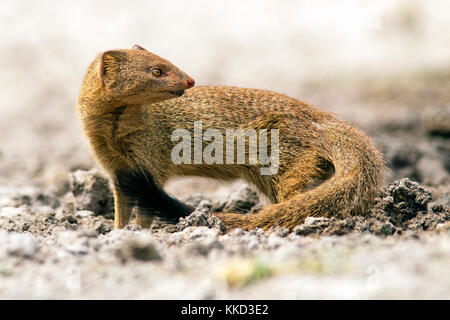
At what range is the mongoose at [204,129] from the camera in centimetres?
373

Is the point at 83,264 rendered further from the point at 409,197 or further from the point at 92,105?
the point at 409,197

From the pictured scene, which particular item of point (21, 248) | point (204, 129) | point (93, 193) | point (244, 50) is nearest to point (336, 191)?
point (204, 129)

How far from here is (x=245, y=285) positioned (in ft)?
7.86

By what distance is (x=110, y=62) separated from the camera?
3.95 meters

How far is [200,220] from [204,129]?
1.03 m

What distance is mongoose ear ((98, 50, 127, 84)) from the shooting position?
3.94 meters

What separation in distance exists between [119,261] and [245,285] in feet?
2.20

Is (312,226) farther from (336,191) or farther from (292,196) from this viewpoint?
(292,196)

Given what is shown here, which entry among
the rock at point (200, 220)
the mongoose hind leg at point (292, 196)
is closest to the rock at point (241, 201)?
the mongoose hind leg at point (292, 196)

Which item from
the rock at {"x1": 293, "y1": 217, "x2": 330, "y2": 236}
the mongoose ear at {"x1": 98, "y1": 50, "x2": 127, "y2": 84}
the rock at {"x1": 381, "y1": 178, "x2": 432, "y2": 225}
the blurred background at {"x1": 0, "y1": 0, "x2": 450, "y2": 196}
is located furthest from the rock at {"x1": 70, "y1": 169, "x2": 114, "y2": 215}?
the blurred background at {"x1": 0, "y1": 0, "x2": 450, "y2": 196}

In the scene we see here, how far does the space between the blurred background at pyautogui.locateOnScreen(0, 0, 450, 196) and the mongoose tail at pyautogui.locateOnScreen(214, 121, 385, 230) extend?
13.8ft

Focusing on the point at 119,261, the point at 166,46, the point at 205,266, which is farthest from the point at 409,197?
the point at 166,46

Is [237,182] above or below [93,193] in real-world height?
above

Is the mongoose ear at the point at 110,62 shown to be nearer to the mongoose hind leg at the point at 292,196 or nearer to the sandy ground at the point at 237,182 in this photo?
the sandy ground at the point at 237,182
